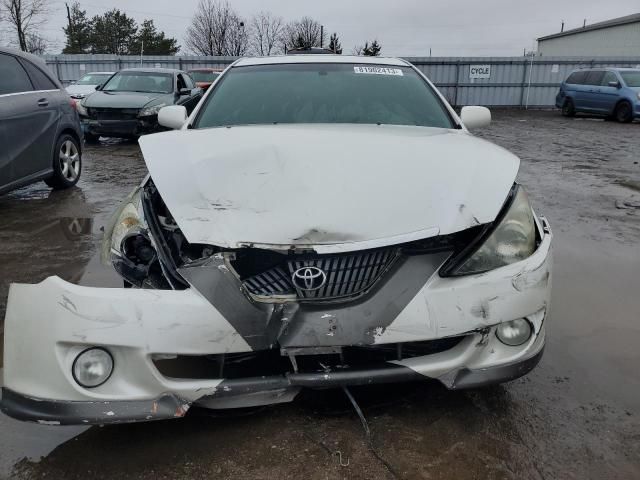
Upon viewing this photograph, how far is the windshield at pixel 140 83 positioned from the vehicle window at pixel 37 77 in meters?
5.27

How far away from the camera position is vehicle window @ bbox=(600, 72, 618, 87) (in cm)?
1692

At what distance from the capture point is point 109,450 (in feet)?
6.66

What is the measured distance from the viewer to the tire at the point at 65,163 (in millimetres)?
6352

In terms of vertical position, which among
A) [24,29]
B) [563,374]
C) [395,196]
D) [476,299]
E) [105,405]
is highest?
[24,29]

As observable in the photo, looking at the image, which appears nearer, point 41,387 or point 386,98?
point 41,387

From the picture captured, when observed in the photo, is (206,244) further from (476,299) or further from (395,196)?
(476,299)

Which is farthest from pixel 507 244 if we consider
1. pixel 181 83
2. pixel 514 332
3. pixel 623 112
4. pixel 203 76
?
pixel 623 112

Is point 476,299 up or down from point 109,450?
up

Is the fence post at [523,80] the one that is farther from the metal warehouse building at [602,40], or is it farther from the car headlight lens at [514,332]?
Answer: the car headlight lens at [514,332]

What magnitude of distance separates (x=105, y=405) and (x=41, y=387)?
0.72 feet

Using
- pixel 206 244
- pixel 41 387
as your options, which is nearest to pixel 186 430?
pixel 41 387

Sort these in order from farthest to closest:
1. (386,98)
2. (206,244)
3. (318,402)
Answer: (386,98) < (318,402) < (206,244)

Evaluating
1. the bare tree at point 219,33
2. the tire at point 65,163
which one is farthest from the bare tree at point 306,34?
the tire at point 65,163

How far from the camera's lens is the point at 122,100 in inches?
415
